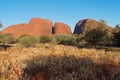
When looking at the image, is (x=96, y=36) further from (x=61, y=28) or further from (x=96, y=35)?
(x=61, y=28)

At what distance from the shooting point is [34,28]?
176875 millimetres

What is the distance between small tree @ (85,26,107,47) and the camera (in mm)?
39219

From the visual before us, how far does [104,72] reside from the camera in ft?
22.9

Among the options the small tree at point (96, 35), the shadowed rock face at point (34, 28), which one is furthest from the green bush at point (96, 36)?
the shadowed rock face at point (34, 28)

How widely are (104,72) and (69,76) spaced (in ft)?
4.43

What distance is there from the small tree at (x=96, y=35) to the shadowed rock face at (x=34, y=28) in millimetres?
134787

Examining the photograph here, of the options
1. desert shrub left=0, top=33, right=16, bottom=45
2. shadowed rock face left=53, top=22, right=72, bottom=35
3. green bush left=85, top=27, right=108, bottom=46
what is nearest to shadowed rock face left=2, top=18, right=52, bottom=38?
shadowed rock face left=53, top=22, right=72, bottom=35

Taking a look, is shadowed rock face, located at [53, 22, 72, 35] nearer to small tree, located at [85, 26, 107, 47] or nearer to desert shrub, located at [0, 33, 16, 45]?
desert shrub, located at [0, 33, 16, 45]

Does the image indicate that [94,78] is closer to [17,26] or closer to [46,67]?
[46,67]

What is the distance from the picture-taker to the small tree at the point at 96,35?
129 feet

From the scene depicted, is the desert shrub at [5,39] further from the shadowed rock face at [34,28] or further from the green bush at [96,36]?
the shadowed rock face at [34,28]

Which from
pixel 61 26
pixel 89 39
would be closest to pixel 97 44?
pixel 89 39

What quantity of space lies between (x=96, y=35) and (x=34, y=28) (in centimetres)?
14055

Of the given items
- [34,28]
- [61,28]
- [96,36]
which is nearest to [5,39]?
[96,36]
